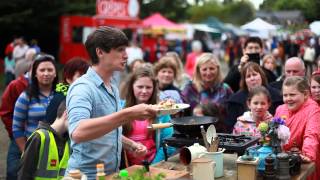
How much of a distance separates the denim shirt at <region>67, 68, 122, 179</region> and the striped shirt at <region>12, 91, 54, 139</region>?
194cm

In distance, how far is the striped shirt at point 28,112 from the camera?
14.8 feet

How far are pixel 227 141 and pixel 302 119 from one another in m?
0.78

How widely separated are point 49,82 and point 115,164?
81.4 inches

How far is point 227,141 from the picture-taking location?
10.7 ft

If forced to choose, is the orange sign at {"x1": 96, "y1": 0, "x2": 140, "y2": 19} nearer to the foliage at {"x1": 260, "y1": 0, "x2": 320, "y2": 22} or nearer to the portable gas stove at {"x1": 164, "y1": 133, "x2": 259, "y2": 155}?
the foliage at {"x1": 260, "y1": 0, "x2": 320, "y2": 22}

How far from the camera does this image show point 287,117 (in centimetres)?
386

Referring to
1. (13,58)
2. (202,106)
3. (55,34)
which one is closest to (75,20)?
(55,34)

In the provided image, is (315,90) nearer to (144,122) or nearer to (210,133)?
(144,122)

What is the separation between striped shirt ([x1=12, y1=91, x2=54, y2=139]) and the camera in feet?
14.8

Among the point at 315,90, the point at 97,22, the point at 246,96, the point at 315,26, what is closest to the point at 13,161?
the point at 246,96

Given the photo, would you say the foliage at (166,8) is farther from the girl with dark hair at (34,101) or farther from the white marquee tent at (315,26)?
the girl with dark hair at (34,101)

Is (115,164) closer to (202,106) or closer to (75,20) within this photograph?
(202,106)

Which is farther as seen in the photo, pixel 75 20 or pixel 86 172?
pixel 75 20

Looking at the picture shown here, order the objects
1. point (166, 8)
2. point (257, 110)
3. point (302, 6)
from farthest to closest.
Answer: point (166, 8)
point (302, 6)
point (257, 110)
